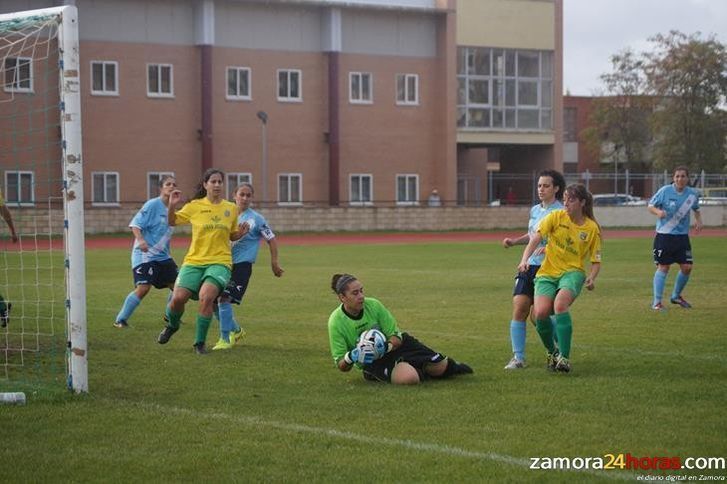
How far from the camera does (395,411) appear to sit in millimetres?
8961

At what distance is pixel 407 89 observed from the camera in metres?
56.8

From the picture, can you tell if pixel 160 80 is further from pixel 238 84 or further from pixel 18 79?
pixel 18 79

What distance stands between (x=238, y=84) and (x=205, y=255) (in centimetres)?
4112

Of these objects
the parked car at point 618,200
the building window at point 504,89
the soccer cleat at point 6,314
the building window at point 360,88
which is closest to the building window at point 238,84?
the building window at point 360,88

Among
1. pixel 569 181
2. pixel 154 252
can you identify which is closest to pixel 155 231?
pixel 154 252

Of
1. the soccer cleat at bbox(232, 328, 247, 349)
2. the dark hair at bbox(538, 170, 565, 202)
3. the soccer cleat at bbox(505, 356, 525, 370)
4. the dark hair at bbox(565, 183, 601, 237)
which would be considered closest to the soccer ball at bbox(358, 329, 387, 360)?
the soccer cleat at bbox(505, 356, 525, 370)

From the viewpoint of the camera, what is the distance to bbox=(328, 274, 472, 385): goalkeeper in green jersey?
10.2 meters

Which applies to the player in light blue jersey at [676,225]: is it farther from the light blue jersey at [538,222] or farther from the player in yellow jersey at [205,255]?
the player in yellow jersey at [205,255]

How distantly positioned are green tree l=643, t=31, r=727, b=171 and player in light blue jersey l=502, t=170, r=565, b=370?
56.5 metres

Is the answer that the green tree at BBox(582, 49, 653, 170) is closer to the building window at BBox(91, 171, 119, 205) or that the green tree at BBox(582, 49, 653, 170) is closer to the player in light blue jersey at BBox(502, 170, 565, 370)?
the building window at BBox(91, 171, 119, 205)

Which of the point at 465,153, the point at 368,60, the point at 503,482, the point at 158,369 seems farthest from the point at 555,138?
the point at 503,482

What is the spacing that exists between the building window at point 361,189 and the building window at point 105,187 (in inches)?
443

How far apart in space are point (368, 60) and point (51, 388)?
153 feet

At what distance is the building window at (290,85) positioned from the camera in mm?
53844
